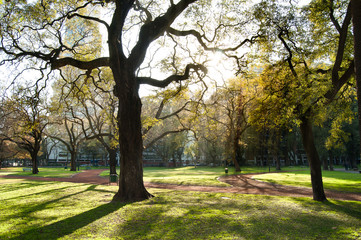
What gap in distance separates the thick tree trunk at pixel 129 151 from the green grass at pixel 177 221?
0.94 m

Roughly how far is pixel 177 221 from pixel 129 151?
4.43m

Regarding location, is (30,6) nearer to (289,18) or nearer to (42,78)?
(42,78)

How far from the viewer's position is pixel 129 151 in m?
10.8

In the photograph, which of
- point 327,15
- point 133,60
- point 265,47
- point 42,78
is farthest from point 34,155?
point 327,15

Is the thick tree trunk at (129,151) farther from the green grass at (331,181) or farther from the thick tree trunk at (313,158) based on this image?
the green grass at (331,181)

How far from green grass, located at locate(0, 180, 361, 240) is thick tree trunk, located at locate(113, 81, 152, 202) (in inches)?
37.0

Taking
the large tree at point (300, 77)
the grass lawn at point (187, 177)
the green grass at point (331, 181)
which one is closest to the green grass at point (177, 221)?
the large tree at point (300, 77)

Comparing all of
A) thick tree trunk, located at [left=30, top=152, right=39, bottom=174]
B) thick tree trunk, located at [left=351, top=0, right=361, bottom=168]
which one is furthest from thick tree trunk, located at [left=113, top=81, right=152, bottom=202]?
thick tree trunk, located at [left=30, top=152, right=39, bottom=174]

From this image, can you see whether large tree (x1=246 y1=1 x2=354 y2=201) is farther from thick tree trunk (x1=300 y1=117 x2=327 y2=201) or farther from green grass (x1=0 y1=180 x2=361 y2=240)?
green grass (x1=0 y1=180 x2=361 y2=240)

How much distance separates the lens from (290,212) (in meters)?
8.76

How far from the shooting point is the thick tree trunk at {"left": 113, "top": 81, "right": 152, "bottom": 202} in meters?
10.7

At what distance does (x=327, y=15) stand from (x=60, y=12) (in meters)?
13.8

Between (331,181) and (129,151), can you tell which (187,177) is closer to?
(331,181)

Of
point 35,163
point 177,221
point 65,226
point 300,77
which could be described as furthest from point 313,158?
point 35,163
